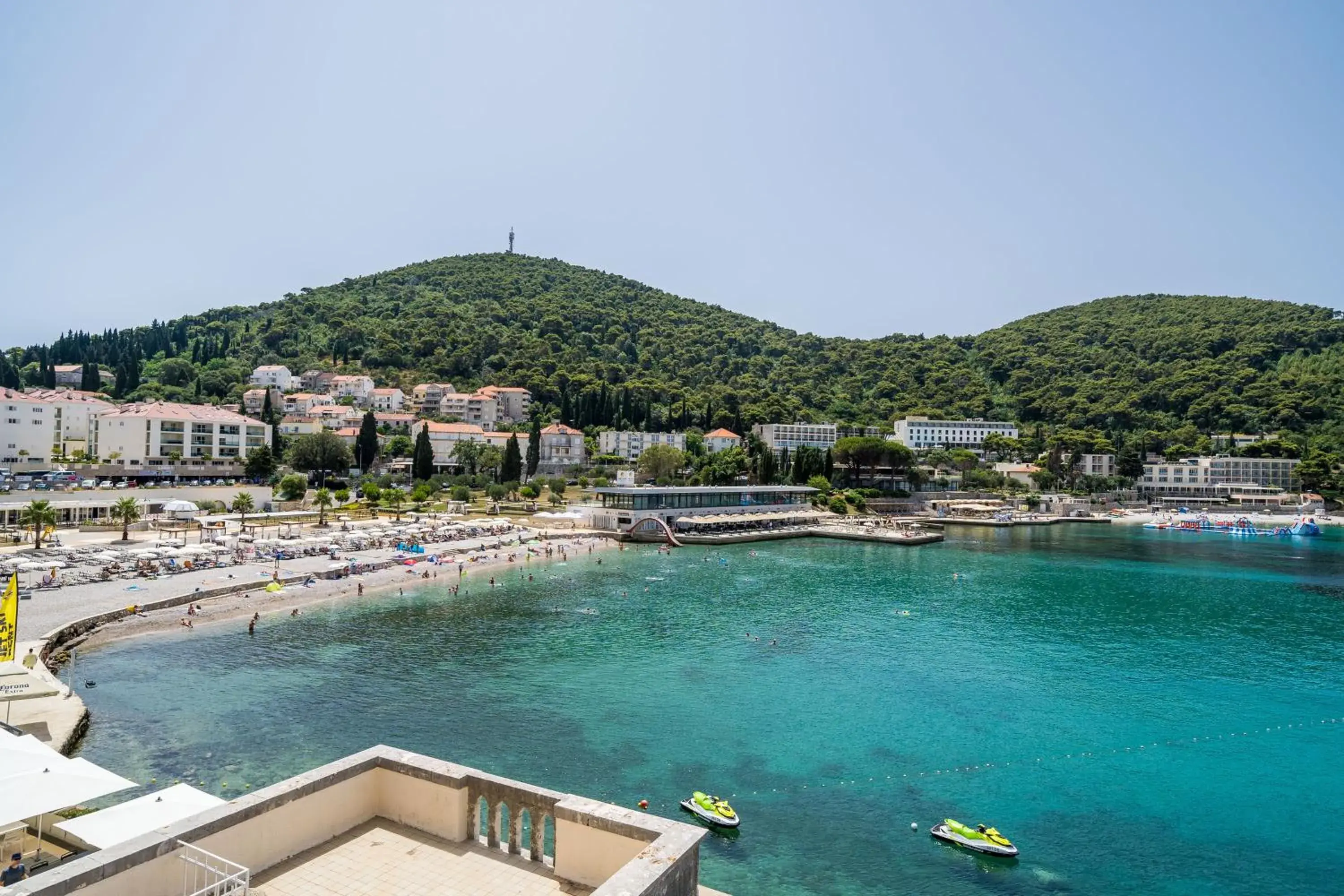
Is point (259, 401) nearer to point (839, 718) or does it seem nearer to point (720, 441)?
point (720, 441)

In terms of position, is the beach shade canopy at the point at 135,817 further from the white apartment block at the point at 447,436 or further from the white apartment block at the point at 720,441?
the white apartment block at the point at 720,441

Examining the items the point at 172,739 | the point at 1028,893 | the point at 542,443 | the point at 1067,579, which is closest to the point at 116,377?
the point at 542,443

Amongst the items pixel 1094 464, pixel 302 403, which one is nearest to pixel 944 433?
pixel 1094 464

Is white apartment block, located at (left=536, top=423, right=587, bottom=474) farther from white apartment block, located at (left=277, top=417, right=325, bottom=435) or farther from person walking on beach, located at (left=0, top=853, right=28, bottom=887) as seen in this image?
person walking on beach, located at (left=0, top=853, right=28, bottom=887)

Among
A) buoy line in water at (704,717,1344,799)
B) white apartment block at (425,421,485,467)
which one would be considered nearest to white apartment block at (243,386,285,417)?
white apartment block at (425,421,485,467)

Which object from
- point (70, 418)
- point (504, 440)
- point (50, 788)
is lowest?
point (50, 788)

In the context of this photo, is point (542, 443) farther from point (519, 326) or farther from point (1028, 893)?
point (1028, 893)
